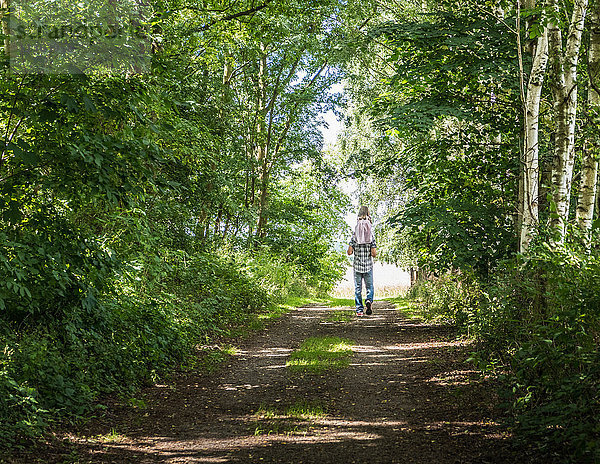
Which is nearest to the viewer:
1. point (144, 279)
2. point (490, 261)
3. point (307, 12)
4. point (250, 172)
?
point (144, 279)

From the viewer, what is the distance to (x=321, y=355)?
7.80m

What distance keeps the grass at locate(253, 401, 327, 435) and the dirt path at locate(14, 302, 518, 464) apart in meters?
0.03

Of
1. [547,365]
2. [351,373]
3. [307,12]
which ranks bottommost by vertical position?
[351,373]

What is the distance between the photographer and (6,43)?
4898 mm

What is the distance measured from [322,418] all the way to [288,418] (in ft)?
1.09

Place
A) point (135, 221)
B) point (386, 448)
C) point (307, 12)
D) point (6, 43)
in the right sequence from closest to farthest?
point (386, 448)
point (6, 43)
point (135, 221)
point (307, 12)

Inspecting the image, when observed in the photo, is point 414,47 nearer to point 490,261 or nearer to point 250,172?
point 490,261

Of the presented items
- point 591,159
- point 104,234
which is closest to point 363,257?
point 591,159

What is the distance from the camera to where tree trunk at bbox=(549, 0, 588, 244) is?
20.9 feet

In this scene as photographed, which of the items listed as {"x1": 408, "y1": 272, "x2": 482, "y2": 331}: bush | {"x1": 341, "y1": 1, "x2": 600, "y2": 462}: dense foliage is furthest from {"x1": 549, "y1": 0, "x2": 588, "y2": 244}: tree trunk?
{"x1": 408, "y1": 272, "x2": 482, "y2": 331}: bush

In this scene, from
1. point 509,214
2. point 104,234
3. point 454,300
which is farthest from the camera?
point 454,300

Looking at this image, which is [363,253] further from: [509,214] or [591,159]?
[591,159]

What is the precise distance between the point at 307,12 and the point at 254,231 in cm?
991

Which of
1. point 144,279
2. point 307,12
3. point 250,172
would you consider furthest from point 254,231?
point 144,279
